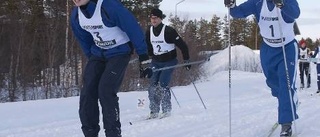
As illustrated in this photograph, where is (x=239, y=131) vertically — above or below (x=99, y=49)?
below

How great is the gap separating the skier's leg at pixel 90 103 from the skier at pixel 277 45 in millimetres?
1885

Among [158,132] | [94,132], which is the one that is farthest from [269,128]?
[94,132]

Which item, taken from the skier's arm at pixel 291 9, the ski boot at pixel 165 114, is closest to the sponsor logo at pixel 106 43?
A: the skier's arm at pixel 291 9

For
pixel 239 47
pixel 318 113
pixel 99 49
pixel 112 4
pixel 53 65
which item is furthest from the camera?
pixel 239 47

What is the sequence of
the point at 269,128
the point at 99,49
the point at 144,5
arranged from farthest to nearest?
the point at 144,5 → the point at 269,128 → the point at 99,49

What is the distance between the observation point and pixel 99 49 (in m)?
4.73

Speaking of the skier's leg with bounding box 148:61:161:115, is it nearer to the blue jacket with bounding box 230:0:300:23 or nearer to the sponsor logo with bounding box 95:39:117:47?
the blue jacket with bounding box 230:0:300:23

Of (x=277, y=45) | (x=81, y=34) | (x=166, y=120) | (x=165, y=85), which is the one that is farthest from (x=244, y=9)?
(x=165, y=85)

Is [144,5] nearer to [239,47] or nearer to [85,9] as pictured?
[239,47]

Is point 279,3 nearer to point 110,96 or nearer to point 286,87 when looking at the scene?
point 286,87

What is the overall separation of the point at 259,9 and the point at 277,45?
46 cm

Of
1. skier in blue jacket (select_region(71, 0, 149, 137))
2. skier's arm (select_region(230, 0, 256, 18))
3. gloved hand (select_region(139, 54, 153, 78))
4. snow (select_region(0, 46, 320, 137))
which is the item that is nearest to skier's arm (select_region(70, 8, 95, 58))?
skier in blue jacket (select_region(71, 0, 149, 137))

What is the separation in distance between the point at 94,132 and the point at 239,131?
214 cm

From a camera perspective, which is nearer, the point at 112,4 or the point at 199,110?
the point at 112,4
